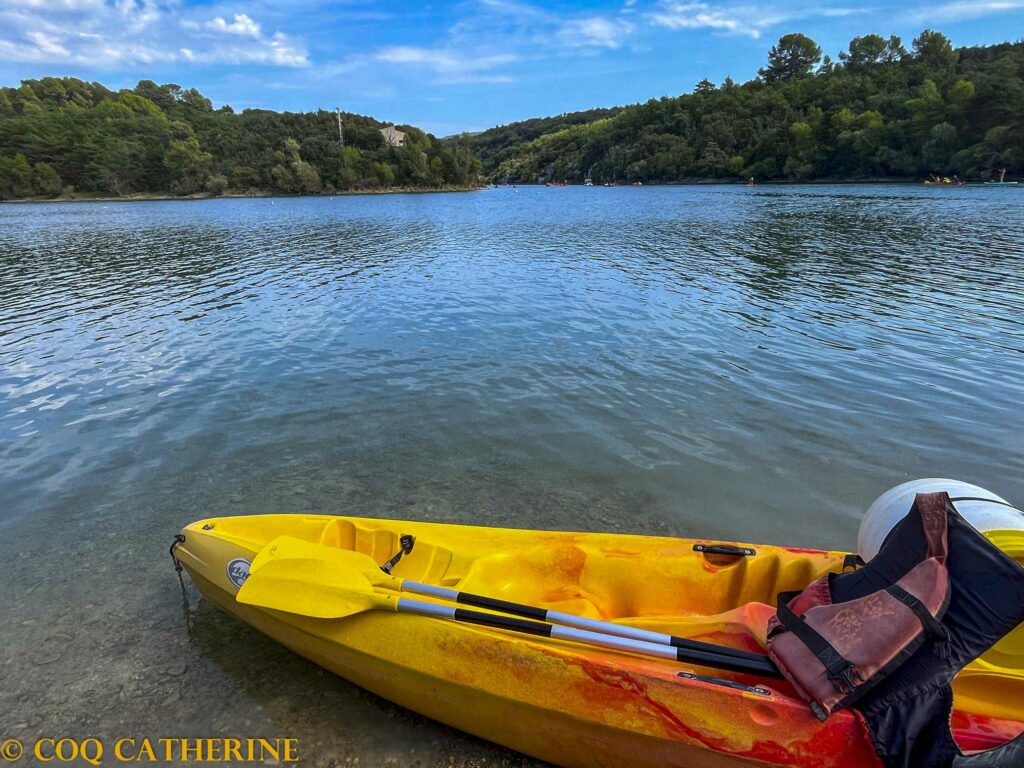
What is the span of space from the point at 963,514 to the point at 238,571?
5218mm

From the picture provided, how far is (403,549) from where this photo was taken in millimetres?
4777

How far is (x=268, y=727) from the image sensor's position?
408 centimetres

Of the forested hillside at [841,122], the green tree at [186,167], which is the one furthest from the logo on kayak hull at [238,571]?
the green tree at [186,167]

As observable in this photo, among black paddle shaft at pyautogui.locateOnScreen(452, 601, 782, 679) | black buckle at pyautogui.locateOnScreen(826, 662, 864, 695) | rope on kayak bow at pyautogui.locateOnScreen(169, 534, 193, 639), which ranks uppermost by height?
black buckle at pyautogui.locateOnScreen(826, 662, 864, 695)

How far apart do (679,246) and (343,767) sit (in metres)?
30.3

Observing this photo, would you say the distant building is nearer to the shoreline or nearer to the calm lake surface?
the shoreline

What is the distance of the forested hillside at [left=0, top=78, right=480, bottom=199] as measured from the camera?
390 feet

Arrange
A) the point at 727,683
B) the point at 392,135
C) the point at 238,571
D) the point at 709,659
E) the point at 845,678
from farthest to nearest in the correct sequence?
the point at 392,135 → the point at 238,571 → the point at 709,659 → the point at 727,683 → the point at 845,678

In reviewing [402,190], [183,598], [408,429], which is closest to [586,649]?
[183,598]

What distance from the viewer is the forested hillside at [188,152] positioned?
390 ft

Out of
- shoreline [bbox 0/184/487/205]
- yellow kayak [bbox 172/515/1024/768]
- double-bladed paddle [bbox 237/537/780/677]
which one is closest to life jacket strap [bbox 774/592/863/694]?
yellow kayak [bbox 172/515/1024/768]

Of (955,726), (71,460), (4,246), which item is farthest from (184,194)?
(955,726)

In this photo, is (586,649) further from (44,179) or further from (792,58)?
(792,58)

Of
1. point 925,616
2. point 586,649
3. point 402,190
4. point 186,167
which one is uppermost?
point 186,167
